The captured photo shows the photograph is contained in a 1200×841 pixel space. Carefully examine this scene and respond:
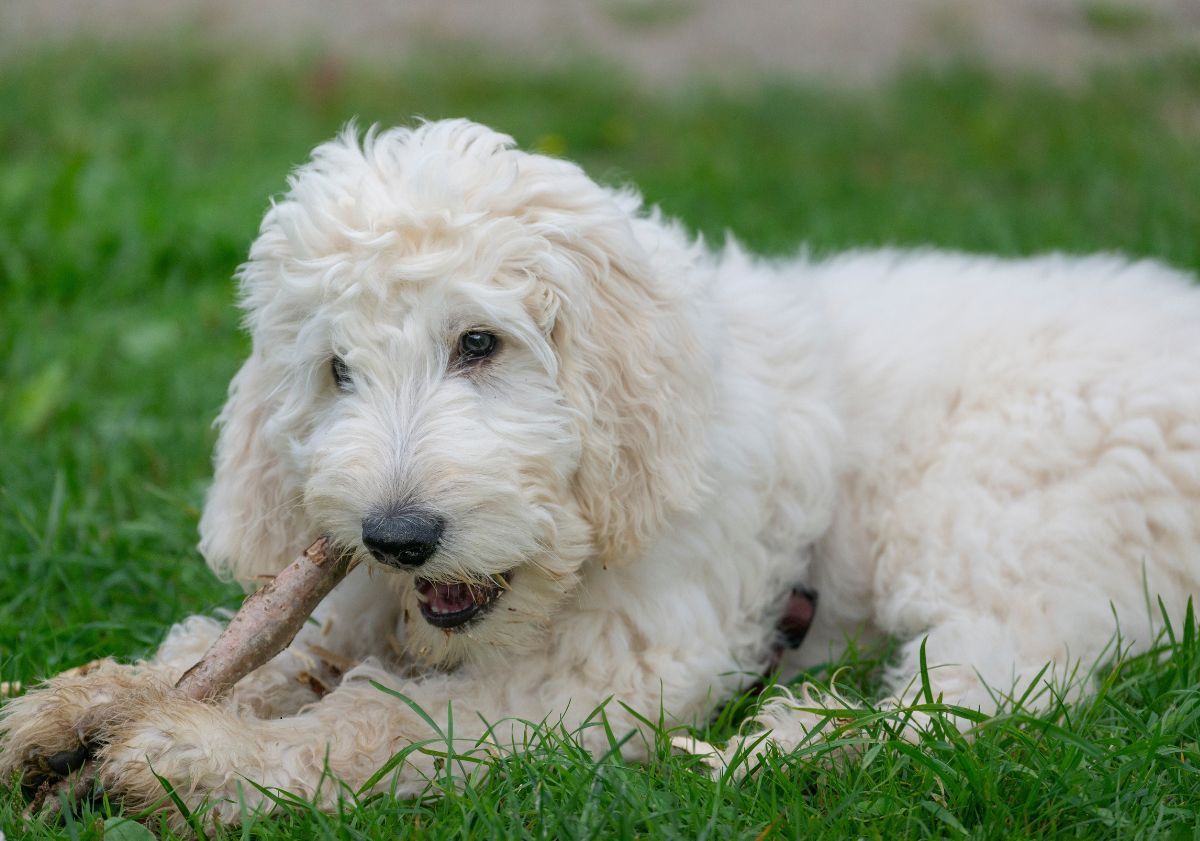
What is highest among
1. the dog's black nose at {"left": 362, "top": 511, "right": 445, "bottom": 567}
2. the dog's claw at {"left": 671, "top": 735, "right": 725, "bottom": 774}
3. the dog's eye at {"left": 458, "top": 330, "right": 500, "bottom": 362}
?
the dog's eye at {"left": 458, "top": 330, "right": 500, "bottom": 362}

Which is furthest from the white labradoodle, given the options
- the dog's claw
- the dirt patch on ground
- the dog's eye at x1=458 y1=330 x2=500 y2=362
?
the dirt patch on ground

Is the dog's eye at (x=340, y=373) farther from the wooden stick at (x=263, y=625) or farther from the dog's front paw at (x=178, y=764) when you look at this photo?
the dog's front paw at (x=178, y=764)

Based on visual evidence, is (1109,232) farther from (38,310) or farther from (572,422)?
(38,310)

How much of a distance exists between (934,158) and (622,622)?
18.7 ft

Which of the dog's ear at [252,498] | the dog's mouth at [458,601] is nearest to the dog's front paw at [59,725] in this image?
the dog's ear at [252,498]

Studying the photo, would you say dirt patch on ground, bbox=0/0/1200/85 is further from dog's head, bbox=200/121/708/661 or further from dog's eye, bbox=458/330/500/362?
dog's eye, bbox=458/330/500/362

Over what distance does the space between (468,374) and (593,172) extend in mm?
5100

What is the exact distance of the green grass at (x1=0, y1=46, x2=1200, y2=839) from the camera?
2.61 m

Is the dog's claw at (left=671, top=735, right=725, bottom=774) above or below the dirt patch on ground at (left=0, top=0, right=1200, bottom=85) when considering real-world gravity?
below

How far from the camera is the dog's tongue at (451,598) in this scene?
9.53 ft

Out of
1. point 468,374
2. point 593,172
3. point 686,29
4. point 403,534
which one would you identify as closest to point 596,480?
point 468,374

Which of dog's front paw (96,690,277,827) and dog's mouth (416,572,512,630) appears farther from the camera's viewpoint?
dog's mouth (416,572,512,630)

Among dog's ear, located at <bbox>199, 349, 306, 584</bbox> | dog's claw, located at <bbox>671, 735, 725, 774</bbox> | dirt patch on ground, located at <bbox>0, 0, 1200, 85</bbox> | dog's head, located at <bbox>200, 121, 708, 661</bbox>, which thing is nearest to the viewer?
dog's head, located at <bbox>200, 121, 708, 661</bbox>

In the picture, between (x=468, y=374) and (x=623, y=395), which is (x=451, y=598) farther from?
(x=623, y=395)
